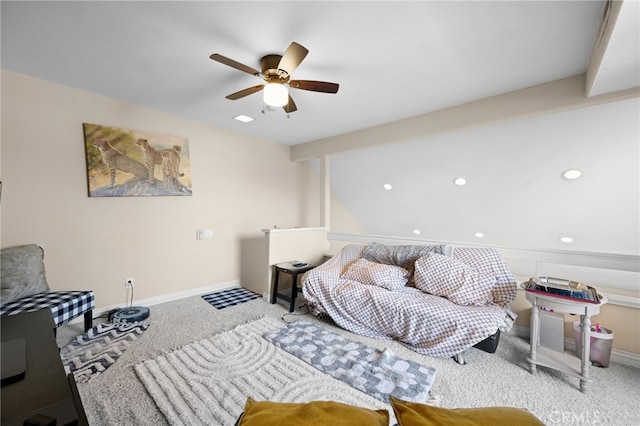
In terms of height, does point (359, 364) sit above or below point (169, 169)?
below

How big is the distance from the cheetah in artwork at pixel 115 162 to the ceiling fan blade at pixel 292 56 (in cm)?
223

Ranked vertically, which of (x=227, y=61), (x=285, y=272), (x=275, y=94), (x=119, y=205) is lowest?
(x=285, y=272)

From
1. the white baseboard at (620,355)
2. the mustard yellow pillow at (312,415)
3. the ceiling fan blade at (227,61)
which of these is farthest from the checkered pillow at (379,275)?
the ceiling fan blade at (227,61)

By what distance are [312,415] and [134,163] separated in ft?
11.0

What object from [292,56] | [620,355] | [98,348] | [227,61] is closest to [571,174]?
[620,355]

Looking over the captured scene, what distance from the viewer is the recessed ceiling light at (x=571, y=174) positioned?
2808 mm

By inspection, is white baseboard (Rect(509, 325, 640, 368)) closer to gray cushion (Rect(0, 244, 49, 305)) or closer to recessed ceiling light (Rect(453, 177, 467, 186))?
recessed ceiling light (Rect(453, 177, 467, 186))

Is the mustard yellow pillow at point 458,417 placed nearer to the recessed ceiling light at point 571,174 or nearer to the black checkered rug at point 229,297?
the black checkered rug at point 229,297

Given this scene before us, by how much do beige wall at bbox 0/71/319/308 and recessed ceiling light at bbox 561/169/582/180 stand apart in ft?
12.7

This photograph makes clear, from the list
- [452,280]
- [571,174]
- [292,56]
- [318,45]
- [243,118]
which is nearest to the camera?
[292,56]

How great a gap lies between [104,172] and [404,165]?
3.77 m

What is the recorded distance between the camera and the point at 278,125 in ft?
12.1

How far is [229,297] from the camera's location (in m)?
3.55

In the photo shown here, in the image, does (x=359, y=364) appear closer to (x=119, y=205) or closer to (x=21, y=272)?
(x=21, y=272)
